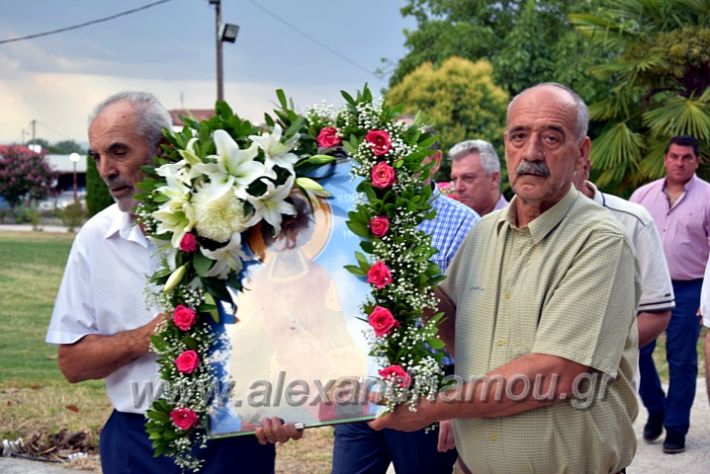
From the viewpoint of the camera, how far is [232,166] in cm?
290

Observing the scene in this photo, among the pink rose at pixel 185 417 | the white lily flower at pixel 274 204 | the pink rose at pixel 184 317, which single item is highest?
the white lily flower at pixel 274 204

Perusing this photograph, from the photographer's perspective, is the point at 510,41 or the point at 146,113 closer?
the point at 146,113

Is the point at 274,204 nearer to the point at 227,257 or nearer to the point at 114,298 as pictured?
the point at 227,257

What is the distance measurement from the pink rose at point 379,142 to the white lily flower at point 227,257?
0.52 metres

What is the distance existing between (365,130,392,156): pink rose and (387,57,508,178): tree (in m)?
15.2

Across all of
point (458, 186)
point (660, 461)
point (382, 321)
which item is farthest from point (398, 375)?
point (660, 461)

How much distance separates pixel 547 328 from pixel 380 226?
1.98 feet

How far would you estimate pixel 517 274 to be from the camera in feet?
9.60

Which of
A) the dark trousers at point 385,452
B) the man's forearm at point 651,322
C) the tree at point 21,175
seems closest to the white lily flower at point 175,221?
the dark trousers at point 385,452

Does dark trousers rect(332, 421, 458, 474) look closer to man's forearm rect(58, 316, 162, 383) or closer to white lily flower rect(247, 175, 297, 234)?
man's forearm rect(58, 316, 162, 383)

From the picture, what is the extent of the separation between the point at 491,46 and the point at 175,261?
26.2 m

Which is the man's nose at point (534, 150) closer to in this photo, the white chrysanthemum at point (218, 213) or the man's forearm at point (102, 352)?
the white chrysanthemum at point (218, 213)

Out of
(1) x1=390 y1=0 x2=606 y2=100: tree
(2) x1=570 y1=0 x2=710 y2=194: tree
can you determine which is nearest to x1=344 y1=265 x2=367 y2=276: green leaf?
(2) x1=570 y1=0 x2=710 y2=194: tree

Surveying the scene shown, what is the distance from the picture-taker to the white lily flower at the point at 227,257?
113 inches
